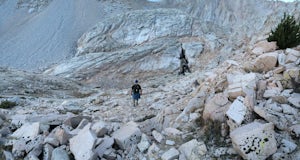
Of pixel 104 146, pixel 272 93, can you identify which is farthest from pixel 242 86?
pixel 104 146

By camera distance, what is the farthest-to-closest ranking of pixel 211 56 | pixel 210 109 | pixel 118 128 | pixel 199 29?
pixel 199 29, pixel 211 56, pixel 118 128, pixel 210 109

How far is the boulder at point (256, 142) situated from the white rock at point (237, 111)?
0.70 metres

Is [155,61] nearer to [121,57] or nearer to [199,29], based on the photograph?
[121,57]

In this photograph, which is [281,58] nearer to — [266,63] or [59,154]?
[266,63]

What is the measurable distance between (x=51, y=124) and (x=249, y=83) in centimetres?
653

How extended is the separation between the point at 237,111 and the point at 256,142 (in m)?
1.25

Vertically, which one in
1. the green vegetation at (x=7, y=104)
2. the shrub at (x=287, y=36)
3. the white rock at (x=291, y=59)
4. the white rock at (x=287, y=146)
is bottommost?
the green vegetation at (x=7, y=104)

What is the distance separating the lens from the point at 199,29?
114ft

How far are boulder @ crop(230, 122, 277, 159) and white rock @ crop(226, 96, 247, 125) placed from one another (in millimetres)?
700

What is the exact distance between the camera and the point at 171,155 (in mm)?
5957

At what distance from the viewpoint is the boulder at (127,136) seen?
671cm

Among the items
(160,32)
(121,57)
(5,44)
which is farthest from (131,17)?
(5,44)

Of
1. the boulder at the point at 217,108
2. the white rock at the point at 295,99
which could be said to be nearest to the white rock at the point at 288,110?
the white rock at the point at 295,99

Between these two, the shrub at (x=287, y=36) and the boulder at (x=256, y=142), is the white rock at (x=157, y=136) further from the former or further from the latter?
the shrub at (x=287, y=36)
